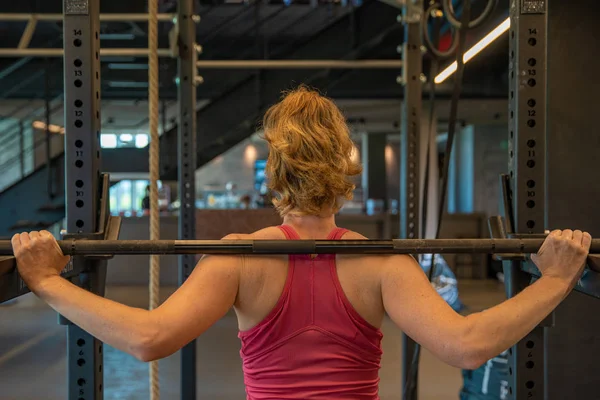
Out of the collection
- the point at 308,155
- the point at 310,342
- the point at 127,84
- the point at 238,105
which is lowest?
the point at 310,342

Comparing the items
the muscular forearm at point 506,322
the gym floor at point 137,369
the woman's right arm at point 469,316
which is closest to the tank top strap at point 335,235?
the woman's right arm at point 469,316

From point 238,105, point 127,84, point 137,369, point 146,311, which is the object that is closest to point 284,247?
point 146,311

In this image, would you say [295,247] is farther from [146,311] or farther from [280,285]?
[146,311]

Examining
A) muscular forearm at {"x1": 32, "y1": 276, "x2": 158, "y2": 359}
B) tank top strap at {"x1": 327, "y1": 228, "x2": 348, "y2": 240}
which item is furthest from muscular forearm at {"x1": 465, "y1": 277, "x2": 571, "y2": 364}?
muscular forearm at {"x1": 32, "y1": 276, "x2": 158, "y2": 359}

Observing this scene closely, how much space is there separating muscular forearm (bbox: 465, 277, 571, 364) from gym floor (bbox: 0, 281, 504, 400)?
271cm

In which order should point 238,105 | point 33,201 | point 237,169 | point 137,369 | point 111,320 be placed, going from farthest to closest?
point 237,169 → point 238,105 → point 33,201 → point 137,369 → point 111,320

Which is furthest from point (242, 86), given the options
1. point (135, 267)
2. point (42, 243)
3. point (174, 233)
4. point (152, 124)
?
point (42, 243)

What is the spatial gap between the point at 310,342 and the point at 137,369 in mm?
3585

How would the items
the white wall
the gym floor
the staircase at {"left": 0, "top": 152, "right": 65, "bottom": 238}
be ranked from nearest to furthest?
1. the gym floor
2. the staircase at {"left": 0, "top": 152, "right": 65, "bottom": 238}
3. the white wall

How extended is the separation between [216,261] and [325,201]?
9.7 inches

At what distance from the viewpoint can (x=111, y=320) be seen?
3.00ft

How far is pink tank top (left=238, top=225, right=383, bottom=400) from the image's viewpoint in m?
0.97

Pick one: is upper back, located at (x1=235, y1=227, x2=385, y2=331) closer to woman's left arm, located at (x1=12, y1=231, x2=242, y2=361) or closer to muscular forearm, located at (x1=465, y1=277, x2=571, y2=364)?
woman's left arm, located at (x1=12, y1=231, x2=242, y2=361)

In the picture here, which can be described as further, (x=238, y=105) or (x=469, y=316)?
(x=238, y=105)
